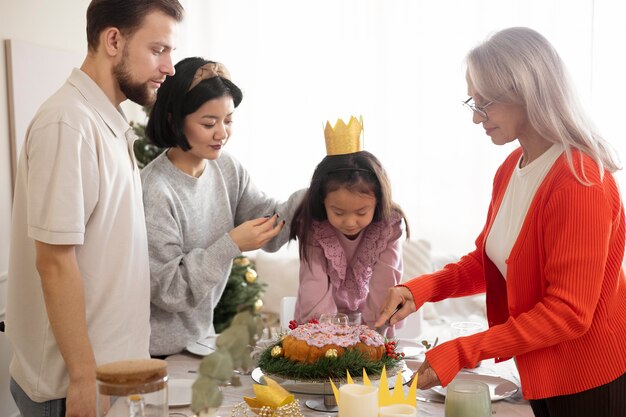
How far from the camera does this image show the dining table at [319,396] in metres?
1.67

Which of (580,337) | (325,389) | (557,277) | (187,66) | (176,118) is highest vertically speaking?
(187,66)

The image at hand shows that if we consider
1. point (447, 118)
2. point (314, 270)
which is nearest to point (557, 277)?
point (314, 270)

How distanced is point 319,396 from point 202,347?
0.50 metres

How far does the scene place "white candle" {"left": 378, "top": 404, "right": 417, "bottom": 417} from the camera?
128 centimetres

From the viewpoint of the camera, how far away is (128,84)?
5.80 feet

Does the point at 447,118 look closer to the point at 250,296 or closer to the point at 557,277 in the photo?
the point at 250,296

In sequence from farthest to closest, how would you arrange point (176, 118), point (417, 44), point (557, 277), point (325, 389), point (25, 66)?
point (417, 44) → point (25, 66) → point (176, 118) → point (325, 389) → point (557, 277)

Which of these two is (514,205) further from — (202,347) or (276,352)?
(202,347)

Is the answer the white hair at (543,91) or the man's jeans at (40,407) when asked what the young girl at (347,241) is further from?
the man's jeans at (40,407)

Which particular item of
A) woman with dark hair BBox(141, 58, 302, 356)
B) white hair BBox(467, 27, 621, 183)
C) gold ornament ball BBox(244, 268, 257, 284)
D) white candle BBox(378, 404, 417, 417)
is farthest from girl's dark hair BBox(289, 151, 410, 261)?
gold ornament ball BBox(244, 268, 257, 284)

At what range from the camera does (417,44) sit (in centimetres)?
444

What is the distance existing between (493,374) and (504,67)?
845 mm

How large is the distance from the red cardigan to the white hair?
5cm

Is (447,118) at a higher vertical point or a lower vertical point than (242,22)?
lower
